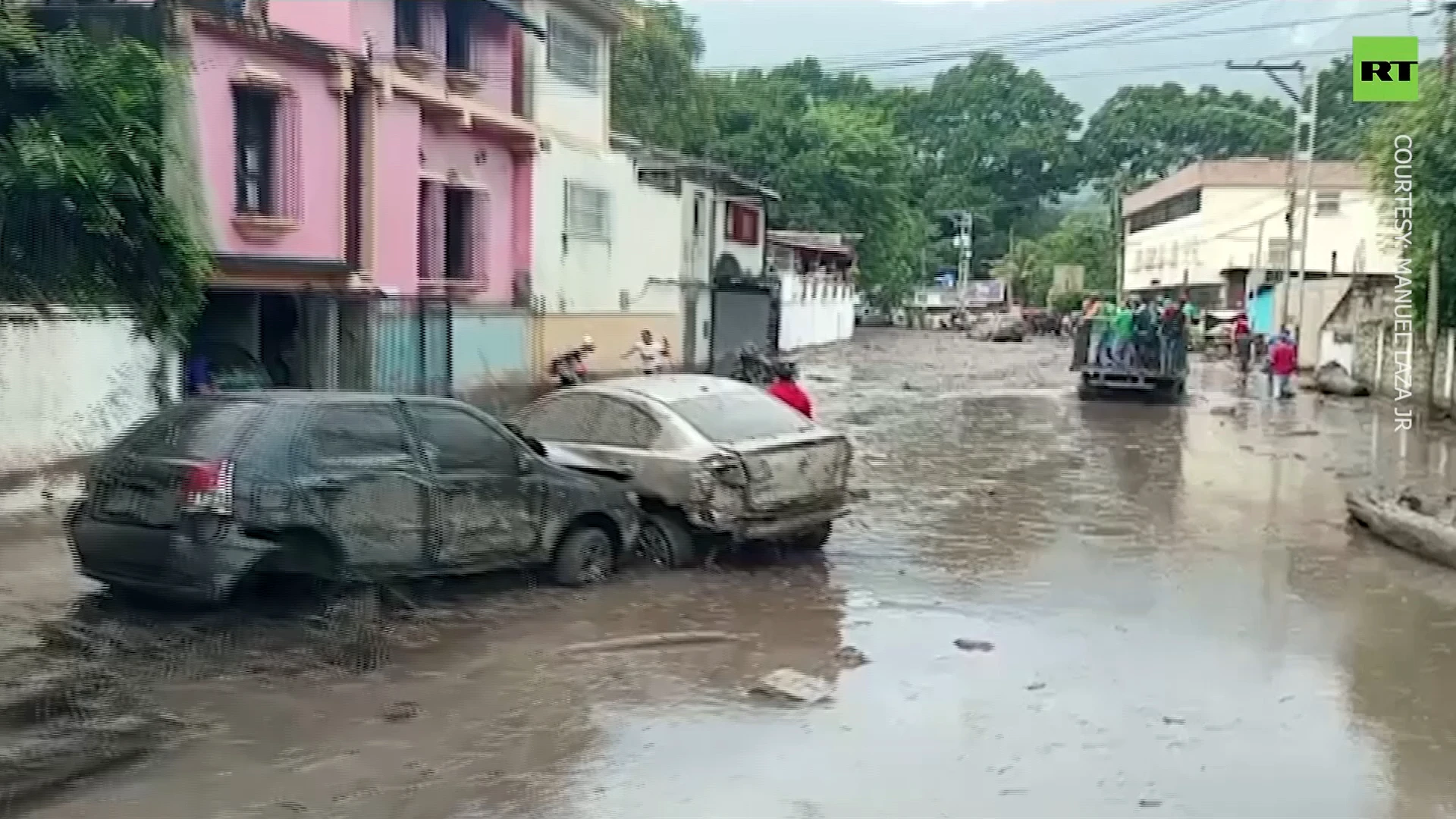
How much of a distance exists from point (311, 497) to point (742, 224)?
114ft

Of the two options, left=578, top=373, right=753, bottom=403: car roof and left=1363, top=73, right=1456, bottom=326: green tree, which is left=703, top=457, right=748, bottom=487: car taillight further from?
left=1363, top=73, right=1456, bottom=326: green tree

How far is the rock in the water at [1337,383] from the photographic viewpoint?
33125 millimetres

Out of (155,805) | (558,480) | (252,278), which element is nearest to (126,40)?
(252,278)

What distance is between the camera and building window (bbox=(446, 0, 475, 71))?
23.1m

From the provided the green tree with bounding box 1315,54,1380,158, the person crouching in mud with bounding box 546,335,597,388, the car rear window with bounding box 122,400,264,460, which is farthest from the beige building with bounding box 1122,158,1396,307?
the car rear window with bounding box 122,400,264,460

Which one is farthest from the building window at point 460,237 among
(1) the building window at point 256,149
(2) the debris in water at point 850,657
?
(2) the debris in water at point 850,657

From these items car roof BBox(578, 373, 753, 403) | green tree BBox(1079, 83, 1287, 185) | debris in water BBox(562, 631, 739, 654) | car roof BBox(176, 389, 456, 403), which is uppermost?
green tree BBox(1079, 83, 1287, 185)

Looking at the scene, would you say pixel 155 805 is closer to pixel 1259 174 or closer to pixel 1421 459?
pixel 1421 459

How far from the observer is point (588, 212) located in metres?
28.0

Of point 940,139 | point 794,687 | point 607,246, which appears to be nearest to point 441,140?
point 607,246

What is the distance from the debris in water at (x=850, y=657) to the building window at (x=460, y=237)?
15711mm

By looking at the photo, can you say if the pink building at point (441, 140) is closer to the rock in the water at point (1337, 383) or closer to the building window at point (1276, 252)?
the rock in the water at point (1337, 383)

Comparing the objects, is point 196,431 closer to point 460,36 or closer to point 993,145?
point 460,36

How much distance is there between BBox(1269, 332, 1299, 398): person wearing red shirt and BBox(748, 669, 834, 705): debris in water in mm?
26693
